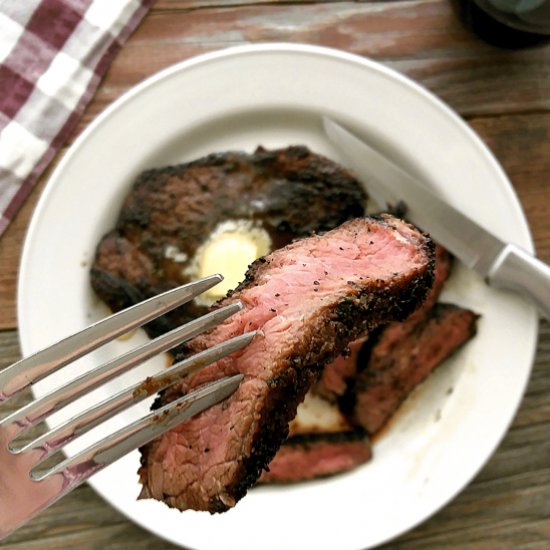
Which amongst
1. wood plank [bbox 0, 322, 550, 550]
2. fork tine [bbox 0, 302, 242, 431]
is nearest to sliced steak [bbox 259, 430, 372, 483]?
wood plank [bbox 0, 322, 550, 550]

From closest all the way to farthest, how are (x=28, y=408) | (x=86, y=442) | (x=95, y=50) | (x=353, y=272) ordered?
(x=28, y=408) < (x=353, y=272) < (x=86, y=442) < (x=95, y=50)

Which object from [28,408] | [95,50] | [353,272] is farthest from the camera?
[95,50]

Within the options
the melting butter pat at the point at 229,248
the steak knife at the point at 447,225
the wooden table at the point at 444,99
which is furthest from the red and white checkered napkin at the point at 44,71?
the steak knife at the point at 447,225

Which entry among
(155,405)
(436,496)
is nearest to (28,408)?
(155,405)

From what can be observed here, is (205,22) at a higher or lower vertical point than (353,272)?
higher

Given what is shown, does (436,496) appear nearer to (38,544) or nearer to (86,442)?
(86,442)

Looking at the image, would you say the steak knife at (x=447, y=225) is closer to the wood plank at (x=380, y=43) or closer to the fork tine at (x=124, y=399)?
the wood plank at (x=380, y=43)
